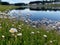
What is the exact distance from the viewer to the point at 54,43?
28.4 ft

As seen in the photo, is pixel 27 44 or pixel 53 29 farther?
pixel 53 29

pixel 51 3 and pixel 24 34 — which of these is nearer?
pixel 24 34

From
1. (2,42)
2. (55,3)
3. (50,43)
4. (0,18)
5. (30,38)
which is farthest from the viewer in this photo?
(55,3)

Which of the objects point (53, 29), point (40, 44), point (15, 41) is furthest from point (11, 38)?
point (53, 29)

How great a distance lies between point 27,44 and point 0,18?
6.92 metres

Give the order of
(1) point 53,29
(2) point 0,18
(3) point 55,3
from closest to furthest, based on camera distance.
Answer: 1. (1) point 53,29
2. (2) point 0,18
3. (3) point 55,3

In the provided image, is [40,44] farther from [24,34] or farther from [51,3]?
[51,3]

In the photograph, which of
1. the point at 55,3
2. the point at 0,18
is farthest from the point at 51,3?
the point at 0,18

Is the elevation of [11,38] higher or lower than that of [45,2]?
higher

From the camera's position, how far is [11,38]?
880cm

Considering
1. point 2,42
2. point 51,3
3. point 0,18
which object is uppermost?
point 2,42

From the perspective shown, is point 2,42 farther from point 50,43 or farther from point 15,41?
point 50,43

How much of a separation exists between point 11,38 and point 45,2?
152947 mm

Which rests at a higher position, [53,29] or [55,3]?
[53,29]
